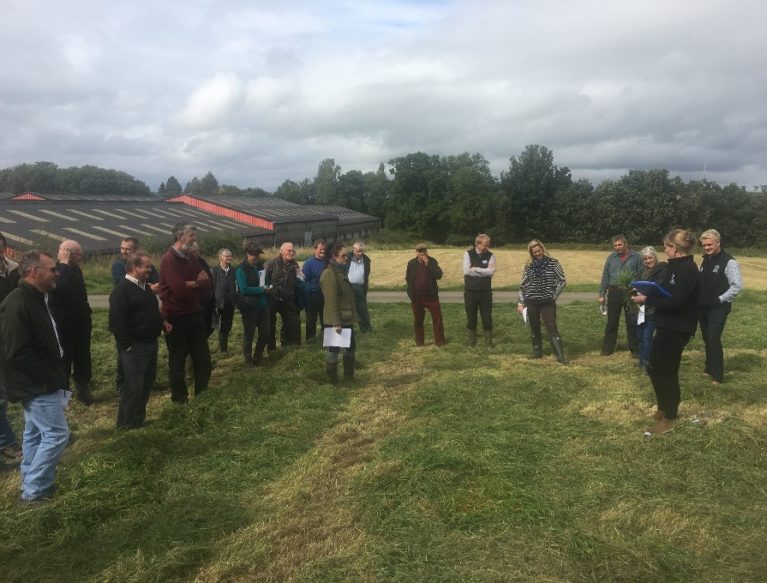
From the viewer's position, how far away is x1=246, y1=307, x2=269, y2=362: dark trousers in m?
7.78

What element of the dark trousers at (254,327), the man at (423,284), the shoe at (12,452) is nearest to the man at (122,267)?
the dark trousers at (254,327)

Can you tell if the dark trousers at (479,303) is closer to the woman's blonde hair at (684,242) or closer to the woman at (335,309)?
the woman at (335,309)

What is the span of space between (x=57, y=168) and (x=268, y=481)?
404 ft

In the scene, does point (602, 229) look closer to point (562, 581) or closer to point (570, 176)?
point (570, 176)

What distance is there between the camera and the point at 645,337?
7.03 meters

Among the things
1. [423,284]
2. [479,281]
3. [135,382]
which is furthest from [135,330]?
[479,281]

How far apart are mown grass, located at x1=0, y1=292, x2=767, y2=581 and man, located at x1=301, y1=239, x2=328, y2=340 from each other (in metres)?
2.56

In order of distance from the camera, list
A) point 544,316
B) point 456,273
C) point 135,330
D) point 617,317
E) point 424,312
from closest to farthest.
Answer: point 135,330, point 544,316, point 617,317, point 424,312, point 456,273

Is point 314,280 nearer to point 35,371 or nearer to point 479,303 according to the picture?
point 479,303

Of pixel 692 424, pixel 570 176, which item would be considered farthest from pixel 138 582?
pixel 570 176

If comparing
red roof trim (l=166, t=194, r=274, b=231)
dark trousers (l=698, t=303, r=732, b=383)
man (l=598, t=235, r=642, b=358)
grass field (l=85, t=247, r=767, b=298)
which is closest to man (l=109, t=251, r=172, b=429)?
man (l=598, t=235, r=642, b=358)

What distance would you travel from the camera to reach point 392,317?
12.4 metres

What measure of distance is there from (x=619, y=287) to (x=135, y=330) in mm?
6440

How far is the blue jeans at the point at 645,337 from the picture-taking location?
6934 millimetres
